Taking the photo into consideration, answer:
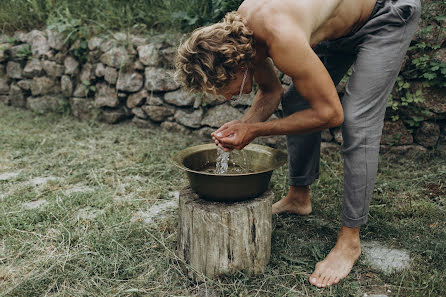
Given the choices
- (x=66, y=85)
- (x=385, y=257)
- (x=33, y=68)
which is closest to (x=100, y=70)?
(x=66, y=85)

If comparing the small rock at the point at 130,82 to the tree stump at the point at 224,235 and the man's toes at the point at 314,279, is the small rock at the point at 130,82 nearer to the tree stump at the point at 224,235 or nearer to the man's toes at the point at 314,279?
the tree stump at the point at 224,235

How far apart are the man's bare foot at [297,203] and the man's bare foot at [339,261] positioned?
0.56m

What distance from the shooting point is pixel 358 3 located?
79.5 inches

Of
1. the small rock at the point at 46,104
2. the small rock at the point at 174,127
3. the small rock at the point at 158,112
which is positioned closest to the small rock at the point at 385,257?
the small rock at the point at 174,127

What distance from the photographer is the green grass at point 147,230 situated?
2.08m

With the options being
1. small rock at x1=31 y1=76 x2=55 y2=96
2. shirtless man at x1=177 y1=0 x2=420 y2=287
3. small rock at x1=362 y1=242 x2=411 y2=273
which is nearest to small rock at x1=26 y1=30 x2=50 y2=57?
small rock at x1=31 y1=76 x2=55 y2=96

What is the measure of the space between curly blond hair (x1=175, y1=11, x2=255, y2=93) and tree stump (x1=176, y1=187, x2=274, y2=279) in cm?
65

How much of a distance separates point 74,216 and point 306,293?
1.74 metres

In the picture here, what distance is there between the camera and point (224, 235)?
2.06 metres

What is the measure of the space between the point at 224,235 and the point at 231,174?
0.37 meters

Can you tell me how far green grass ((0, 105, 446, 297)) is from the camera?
81.8 inches

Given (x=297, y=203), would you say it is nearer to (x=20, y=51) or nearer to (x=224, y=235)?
(x=224, y=235)

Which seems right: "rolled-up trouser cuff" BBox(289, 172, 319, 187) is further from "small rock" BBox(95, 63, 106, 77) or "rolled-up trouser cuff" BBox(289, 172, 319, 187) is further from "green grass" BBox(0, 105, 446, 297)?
"small rock" BBox(95, 63, 106, 77)

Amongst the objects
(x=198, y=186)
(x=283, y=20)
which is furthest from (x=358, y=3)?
(x=198, y=186)
